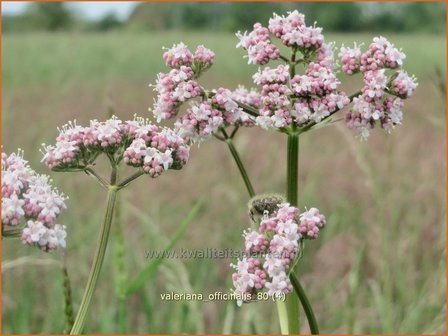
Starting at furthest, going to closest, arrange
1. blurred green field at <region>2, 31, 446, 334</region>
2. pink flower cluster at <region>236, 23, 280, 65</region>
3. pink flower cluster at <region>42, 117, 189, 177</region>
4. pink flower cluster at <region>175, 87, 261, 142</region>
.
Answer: blurred green field at <region>2, 31, 446, 334</region>
pink flower cluster at <region>236, 23, 280, 65</region>
pink flower cluster at <region>175, 87, 261, 142</region>
pink flower cluster at <region>42, 117, 189, 177</region>

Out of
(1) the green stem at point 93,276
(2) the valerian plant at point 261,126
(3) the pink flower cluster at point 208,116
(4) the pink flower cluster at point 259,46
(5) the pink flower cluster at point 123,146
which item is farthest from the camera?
(4) the pink flower cluster at point 259,46

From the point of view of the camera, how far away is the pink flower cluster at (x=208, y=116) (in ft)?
10.2

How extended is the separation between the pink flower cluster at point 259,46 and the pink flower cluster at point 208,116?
22 centimetres

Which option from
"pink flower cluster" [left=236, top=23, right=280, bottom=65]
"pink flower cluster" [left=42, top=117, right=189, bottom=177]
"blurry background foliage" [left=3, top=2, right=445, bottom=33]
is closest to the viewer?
"pink flower cluster" [left=42, top=117, right=189, bottom=177]

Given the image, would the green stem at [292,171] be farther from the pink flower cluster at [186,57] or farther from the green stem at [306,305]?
the pink flower cluster at [186,57]

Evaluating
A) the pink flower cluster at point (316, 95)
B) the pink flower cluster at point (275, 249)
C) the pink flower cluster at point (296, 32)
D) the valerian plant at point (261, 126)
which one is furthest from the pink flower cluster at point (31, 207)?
the pink flower cluster at point (296, 32)

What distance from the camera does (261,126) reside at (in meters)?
3.12

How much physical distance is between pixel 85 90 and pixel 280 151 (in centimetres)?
743

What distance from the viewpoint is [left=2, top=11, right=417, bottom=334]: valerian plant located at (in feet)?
9.04

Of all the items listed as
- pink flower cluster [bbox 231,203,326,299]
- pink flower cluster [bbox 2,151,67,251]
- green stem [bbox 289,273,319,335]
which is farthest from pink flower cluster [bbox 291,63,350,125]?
pink flower cluster [bbox 2,151,67,251]

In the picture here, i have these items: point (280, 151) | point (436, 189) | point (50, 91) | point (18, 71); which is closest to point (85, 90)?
point (50, 91)

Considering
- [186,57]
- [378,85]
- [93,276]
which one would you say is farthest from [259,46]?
[93,276]

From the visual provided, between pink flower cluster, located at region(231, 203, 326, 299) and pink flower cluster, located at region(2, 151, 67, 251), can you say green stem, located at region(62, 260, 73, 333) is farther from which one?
pink flower cluster, located at region(231, 203, 326, 299)

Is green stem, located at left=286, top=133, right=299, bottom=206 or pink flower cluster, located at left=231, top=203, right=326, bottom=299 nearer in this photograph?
pink flower cluster, located at left=231, top=203, right=326, bottom=299
